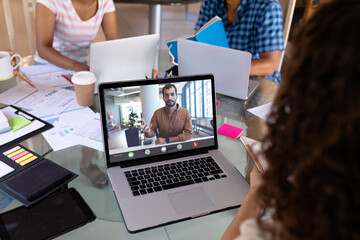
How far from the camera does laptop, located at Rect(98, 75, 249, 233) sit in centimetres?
81

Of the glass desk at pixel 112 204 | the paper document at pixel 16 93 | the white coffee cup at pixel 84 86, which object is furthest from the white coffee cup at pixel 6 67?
the glass desk at pixel 112 204

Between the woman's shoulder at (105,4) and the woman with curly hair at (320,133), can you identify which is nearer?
the woman with curly hair at (320,133)

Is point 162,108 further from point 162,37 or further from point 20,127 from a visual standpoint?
point 162,37

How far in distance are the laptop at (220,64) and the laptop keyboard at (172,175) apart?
0.46m

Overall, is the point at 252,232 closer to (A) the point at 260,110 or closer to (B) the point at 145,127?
(B) the point at 145,127

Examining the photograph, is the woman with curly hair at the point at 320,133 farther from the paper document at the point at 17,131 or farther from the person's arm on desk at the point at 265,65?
the person's arm on desk at the point at 265,65

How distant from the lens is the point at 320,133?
431 millimetres

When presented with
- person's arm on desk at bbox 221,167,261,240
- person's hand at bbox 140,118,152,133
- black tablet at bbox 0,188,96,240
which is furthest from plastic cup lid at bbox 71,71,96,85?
person's arm on desk at bbox 221,167,261,240

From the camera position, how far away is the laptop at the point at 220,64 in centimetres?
125

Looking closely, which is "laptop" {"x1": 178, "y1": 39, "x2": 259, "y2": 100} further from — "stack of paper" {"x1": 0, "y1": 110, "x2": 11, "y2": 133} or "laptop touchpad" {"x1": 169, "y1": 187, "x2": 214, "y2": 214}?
"stack of paper" {"x1": 0, "y1": 110, "x2": 11, "y2": 133}

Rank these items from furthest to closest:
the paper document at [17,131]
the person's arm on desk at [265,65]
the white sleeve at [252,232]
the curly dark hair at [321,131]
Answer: the person's arm on desk at [265,65], the paper document at [17,131], the white sleeve at [252,232], the curly dark hair at [321,131]

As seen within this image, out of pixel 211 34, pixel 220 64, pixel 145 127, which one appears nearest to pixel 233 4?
pixel 211 34

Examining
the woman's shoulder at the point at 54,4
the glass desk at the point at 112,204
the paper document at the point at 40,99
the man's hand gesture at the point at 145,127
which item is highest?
the woman's shoulder at the point at 54,4

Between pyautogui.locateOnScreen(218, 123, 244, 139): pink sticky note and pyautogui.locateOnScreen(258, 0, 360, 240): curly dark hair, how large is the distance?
63 cm
